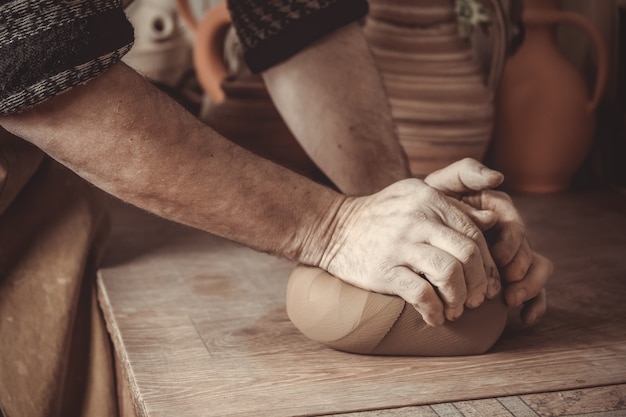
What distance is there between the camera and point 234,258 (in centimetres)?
149

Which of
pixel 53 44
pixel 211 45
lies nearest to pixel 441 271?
pixel 53 44

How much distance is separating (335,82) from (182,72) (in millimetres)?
1253

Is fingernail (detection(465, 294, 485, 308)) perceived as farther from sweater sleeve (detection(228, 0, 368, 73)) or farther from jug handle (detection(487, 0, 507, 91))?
jug handle (detection(487, 0, 507, 91))

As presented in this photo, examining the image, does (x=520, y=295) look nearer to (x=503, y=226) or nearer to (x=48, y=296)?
(x=503, y=226)

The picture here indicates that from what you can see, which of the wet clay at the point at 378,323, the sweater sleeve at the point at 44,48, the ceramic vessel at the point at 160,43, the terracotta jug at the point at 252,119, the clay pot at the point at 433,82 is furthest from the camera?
the ceramic vessel at the point at 160,43

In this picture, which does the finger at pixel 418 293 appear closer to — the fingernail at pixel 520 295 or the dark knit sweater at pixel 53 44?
the fingernail at pixel 520 295

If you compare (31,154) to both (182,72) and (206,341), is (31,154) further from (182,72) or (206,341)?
(182,72)

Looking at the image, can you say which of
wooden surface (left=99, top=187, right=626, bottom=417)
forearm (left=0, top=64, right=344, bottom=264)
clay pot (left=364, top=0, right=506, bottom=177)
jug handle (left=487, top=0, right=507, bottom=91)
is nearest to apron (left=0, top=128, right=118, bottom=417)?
wooden surface (left=99, top=187, right=626, bottom=417)

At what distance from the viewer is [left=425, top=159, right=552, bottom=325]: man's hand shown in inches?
40.7

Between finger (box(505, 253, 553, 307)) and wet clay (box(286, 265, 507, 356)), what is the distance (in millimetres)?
15

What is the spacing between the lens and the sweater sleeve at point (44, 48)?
0.89 m

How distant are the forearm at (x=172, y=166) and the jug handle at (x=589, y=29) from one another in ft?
3.51

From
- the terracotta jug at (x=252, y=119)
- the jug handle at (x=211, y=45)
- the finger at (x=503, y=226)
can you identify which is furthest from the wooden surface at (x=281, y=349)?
the jug handle at (x=211, y=45)

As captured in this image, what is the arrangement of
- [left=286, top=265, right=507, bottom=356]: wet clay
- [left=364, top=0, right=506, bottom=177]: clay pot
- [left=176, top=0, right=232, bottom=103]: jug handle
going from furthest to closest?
1. [left=176, top=0, right=232, bottom=103]: jug handle
2. [left=364, top=0, right=506, bottom=177]: clay pot
3. [left=286, top=265, right=507, bottom=356]: wet clay
